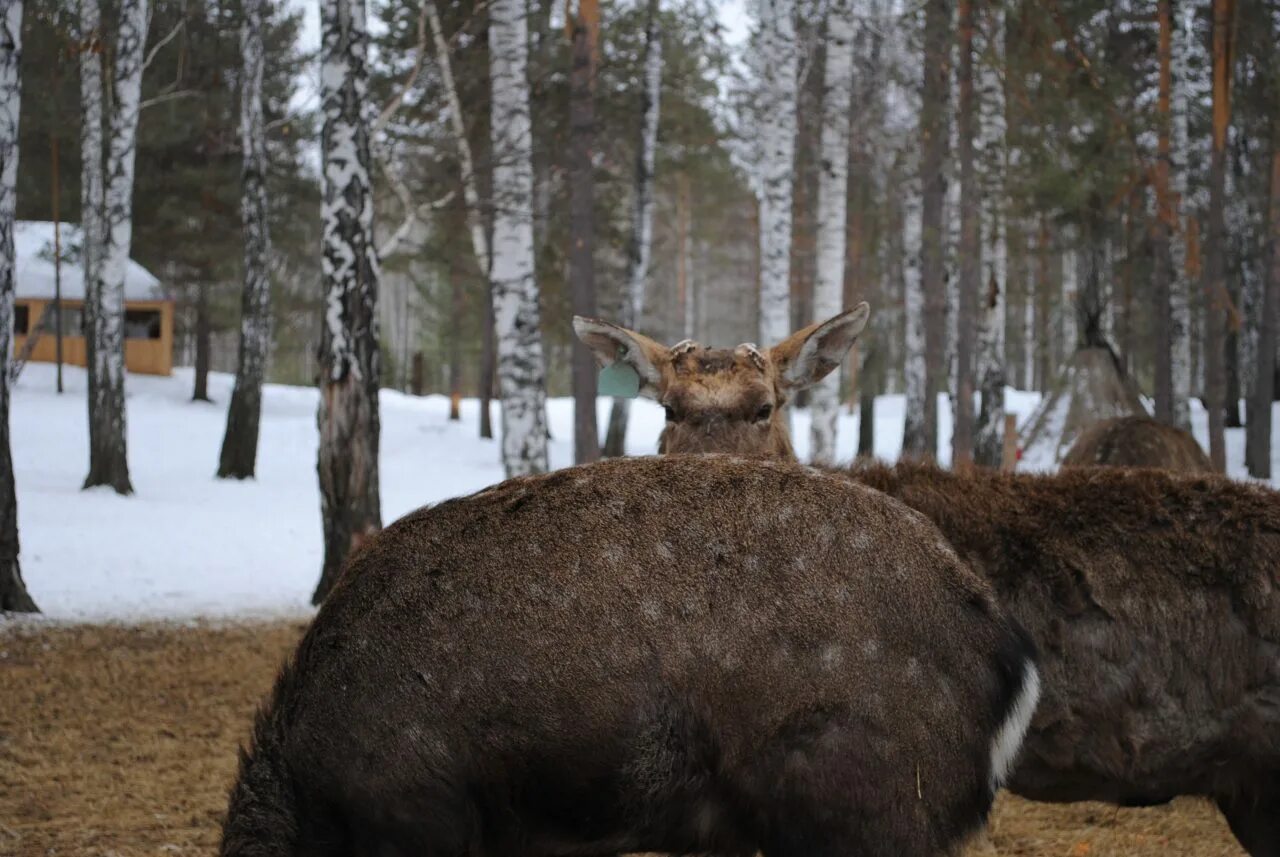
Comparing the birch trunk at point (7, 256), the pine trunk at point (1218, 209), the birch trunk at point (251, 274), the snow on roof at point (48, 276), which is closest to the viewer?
the birch trunk at point (7, 256)

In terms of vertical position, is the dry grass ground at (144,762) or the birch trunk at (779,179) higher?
the birch trunk at (779,179)

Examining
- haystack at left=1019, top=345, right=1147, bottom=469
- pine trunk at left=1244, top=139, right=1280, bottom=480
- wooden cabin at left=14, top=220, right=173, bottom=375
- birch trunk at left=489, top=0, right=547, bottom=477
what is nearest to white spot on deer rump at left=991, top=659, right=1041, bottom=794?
birch trunk at left=489, top=0, right=547, bottom=477

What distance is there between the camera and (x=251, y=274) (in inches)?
909

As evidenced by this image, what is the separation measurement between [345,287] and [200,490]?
1093cm

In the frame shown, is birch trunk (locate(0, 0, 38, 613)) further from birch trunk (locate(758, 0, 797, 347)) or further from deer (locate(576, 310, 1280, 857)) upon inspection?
birch trunk (locate(758, 0, 797, 347))

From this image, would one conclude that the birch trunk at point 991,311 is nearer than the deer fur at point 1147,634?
No

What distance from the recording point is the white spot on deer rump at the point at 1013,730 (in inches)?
119

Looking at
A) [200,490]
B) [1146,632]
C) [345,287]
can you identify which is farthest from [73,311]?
[1146,632]

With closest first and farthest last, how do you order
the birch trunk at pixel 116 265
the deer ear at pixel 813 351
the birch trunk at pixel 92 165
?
the deer ear at pixel 813 351, the birch trunk at pixel 116 265, the birch trunk at pixel 92 165

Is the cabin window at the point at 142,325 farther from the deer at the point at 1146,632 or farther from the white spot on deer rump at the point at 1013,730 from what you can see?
the white spot on deer rump at the point at 1013,730

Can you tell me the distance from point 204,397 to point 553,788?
33131mm

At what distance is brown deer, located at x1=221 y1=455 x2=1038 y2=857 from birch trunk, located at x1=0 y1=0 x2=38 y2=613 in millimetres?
8045

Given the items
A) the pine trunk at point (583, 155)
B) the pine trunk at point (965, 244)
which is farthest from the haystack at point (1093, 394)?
the pine trunk at point (583, 155)

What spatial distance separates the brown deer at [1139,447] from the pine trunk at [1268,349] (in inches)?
527
